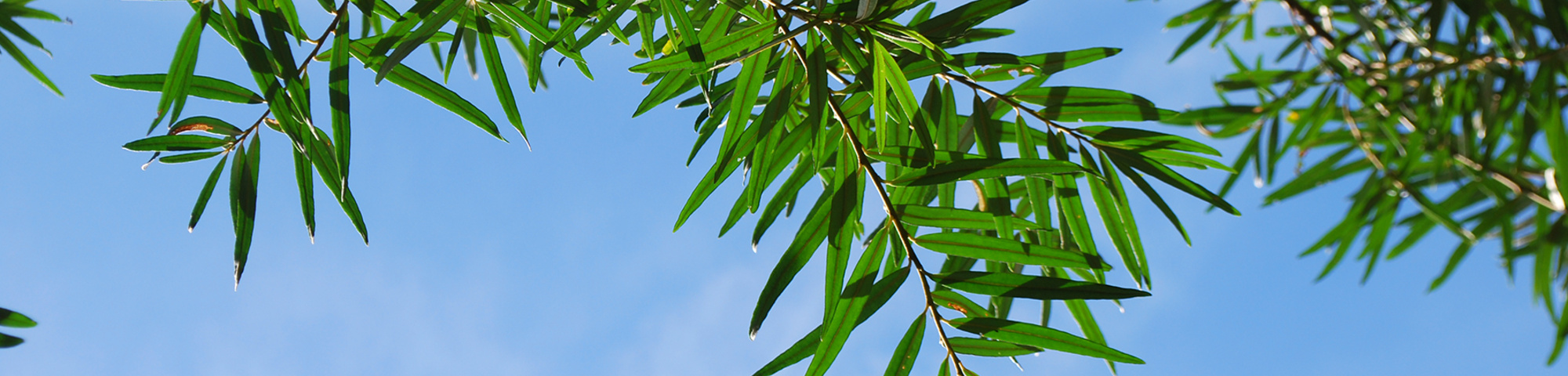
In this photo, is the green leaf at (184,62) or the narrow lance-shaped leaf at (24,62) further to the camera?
the narrow lance-shaped leaf at (24,62)

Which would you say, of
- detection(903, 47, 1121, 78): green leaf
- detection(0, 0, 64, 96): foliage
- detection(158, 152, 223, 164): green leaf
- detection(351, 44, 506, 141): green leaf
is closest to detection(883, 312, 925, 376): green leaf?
detection(903, 47, 1121, 78): green leaf

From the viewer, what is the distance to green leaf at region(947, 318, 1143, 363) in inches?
28.8

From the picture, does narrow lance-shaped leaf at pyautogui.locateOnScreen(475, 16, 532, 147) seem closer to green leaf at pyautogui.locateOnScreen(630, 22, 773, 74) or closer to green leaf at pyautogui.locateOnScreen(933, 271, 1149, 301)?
green leaf at pyautogui.locateOnScreen(630, 22, 773, 74)

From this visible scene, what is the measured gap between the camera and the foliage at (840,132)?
69cm

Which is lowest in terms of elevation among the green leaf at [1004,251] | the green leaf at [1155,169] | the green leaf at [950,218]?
the green leaf at [1004,251]

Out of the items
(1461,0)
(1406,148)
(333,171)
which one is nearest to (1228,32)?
(1406,148)

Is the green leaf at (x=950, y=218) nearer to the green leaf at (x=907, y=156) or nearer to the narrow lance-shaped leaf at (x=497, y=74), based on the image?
the green leaf at (x=907, y=156)

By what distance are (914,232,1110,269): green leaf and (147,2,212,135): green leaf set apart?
0.63 meters

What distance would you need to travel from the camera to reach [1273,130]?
5.54ft

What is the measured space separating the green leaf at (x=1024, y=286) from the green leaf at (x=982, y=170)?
0.09 metres

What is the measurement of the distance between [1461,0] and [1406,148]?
1.94 ft

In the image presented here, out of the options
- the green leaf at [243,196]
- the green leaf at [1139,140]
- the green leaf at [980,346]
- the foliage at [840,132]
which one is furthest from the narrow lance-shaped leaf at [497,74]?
the green leaf at [1139,140]

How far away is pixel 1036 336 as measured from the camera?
0.74m

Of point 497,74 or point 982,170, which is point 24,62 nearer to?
point 497,74
